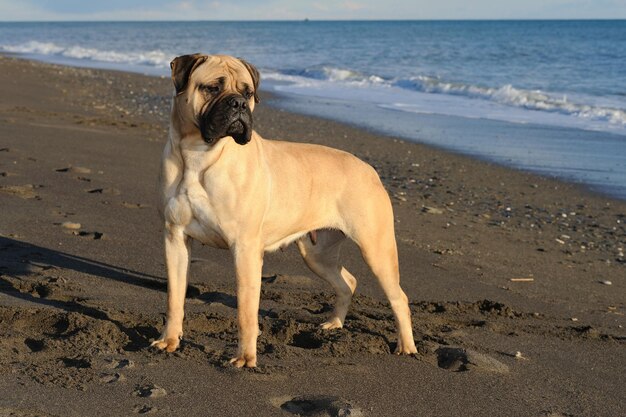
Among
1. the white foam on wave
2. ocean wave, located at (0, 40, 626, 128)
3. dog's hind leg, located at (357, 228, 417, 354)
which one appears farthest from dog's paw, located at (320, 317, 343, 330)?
ocean wave, located at (0, 40, 626, 128)

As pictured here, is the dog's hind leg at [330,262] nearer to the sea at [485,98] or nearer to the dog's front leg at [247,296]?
the dog's front leg at [247,296]

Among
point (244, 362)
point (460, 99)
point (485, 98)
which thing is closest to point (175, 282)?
point (244, 362)

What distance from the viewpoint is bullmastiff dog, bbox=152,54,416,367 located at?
4863 mm

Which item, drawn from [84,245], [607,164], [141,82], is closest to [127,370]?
[84,245]

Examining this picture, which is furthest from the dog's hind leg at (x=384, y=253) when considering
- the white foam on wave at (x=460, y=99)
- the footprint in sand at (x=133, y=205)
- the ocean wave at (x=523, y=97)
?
the ocean wave at (x=523, y=97)

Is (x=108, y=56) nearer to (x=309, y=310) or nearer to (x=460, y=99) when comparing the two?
(x=460, y=99)

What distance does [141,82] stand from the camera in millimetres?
26938

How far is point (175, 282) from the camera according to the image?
17.1 ft

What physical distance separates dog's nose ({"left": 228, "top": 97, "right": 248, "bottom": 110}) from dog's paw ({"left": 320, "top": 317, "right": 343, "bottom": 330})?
5.53 feet

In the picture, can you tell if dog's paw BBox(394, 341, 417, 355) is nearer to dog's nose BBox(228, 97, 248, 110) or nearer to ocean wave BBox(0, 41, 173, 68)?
dog's nose BBox(228, 97, 248, 110)

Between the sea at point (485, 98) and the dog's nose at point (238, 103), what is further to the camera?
the sea at point (485, 98)

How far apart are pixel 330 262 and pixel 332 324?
0.45 m

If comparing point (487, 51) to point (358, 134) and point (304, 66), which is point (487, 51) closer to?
point (304, 66)

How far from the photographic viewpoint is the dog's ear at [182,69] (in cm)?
486
